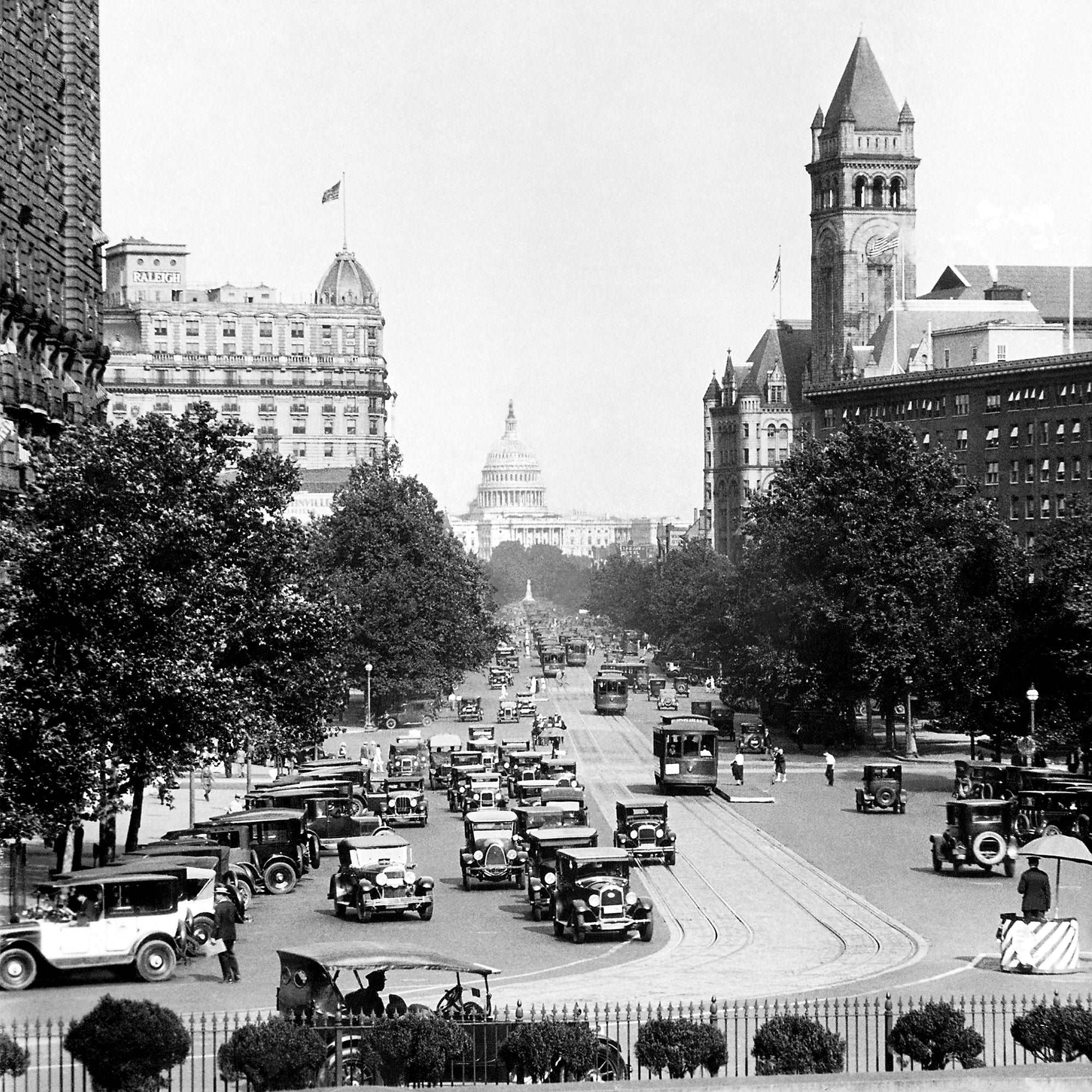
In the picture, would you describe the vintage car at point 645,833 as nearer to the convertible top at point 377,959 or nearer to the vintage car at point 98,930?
the vintage car at point 98,930

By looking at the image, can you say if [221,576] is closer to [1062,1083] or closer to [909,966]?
Result: [909,966]

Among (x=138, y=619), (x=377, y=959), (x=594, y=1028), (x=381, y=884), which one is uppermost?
(x=138, y=619)

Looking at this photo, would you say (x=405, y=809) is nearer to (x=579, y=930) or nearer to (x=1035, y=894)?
(x=579, y=930)

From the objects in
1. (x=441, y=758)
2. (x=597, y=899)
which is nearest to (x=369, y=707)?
(x=441, y=758)

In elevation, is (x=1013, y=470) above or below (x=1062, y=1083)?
above

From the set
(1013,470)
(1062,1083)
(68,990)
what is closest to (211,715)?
(68,990)

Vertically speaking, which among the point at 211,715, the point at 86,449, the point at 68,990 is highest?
the point at 86,449

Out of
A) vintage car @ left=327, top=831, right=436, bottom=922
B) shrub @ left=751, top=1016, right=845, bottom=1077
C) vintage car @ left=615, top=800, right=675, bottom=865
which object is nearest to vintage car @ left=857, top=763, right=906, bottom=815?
vintage car @ left=615, top=800, right=675, bottom=865
